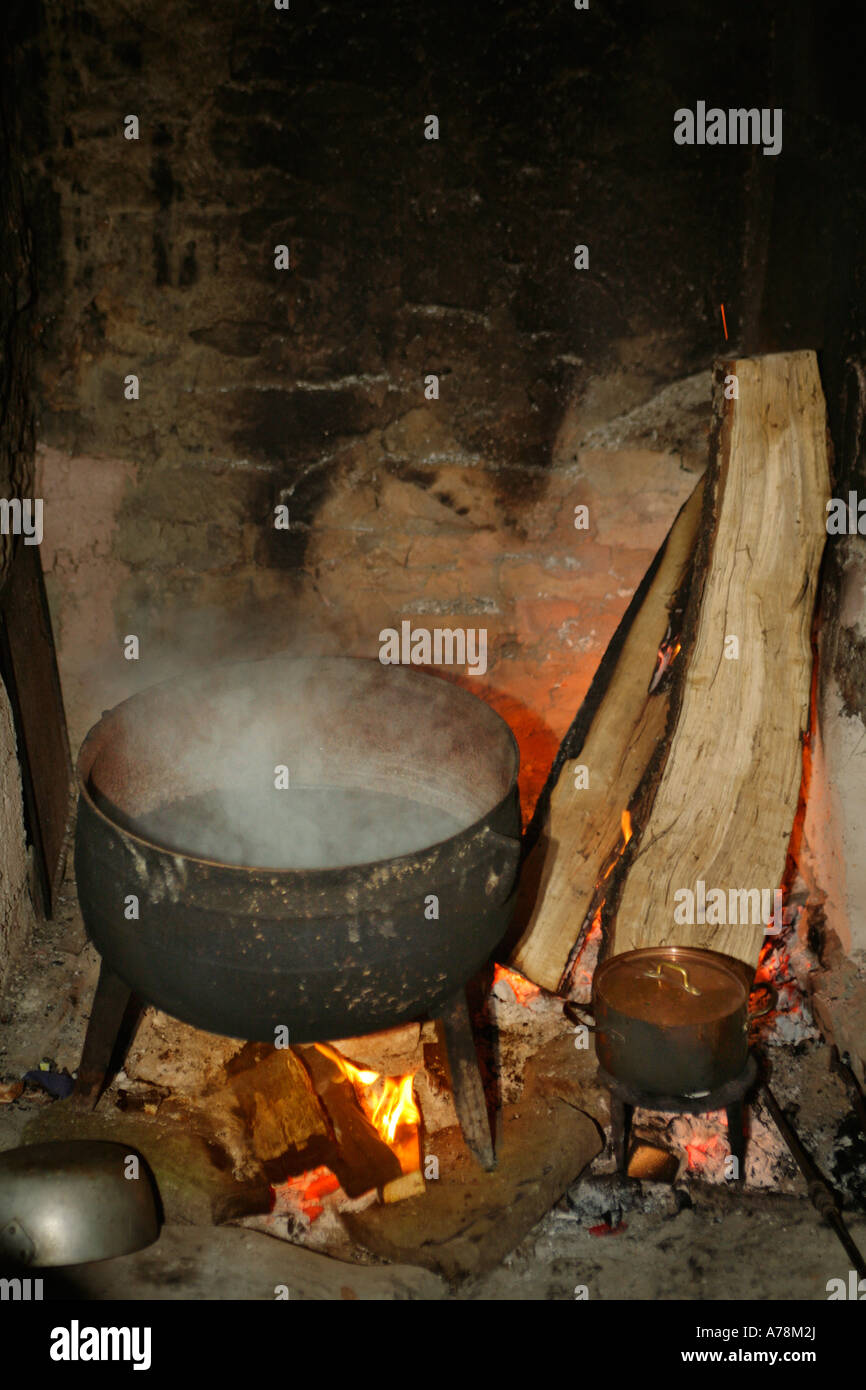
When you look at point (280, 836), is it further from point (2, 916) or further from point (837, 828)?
point (837, 828)

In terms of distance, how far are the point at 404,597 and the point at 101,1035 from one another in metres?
1.96

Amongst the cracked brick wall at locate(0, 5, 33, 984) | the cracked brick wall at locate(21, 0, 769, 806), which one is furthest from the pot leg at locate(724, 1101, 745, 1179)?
the cracked brick wall at locate(0, 5, 33, 984)

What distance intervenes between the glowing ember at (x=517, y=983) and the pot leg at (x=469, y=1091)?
63cm

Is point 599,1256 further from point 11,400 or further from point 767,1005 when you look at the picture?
point 11,400

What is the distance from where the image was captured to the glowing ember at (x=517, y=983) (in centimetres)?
357

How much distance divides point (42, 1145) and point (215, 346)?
101 inches

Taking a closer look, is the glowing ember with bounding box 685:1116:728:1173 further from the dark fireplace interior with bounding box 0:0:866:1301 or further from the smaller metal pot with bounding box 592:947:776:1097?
the smaller metal pot with bounding box 592:947:776:1097

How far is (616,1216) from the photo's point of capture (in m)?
2.84

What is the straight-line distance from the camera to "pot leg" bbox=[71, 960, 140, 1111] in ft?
9.73

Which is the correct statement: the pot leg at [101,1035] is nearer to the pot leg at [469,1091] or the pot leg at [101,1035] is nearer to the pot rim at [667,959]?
the pot leg at [469,1091]

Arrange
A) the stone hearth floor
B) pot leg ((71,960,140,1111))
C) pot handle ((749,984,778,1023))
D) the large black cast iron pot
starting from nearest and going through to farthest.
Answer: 1. the large black cast iron pot
2. the stone hearth floor
3. pot leg ((71,960,140,1111))
4. pot handle ((749,984,778,1023))

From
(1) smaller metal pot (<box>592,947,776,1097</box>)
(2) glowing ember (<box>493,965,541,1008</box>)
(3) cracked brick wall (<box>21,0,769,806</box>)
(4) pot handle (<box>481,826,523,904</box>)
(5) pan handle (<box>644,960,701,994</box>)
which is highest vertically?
(3) cracked brick wall (<box>21,0,769,806</box>)

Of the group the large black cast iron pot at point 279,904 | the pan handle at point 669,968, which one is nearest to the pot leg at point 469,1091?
the large black cast iron pot at point 279,904
